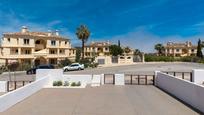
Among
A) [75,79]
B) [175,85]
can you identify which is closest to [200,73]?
[175,85]

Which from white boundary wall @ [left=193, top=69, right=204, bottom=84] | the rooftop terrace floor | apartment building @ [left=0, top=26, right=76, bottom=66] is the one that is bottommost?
the rooftop terrace floor

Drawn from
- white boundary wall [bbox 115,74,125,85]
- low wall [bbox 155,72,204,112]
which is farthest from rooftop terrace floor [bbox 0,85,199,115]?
white boundary wall [bbox 115,74,125,85]

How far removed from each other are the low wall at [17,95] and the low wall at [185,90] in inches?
379

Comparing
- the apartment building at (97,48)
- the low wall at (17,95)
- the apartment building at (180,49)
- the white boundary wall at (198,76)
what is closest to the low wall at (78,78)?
the low wall at (17,95)

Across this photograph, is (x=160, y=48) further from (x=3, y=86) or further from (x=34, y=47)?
(x=3, y=86)

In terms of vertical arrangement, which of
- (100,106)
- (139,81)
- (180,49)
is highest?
(180,49)

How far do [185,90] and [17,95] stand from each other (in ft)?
32.7

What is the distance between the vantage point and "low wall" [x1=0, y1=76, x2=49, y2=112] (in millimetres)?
11951

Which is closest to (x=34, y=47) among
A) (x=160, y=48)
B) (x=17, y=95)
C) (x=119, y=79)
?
(x=119, y=79)

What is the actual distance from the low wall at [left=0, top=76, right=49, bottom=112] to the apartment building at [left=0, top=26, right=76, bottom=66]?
41826 millimetres

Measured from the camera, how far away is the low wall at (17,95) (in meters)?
12.0

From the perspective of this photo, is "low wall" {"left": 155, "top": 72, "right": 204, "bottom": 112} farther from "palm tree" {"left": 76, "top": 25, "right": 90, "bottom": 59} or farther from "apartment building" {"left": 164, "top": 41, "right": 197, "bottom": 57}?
"apartment building" {"left": 164, "top": 41, "right": 197, "bottom": 57}

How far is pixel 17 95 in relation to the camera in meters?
14.1

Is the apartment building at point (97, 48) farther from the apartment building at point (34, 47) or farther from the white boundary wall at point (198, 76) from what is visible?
the white boundary wall at point (198, 76)
